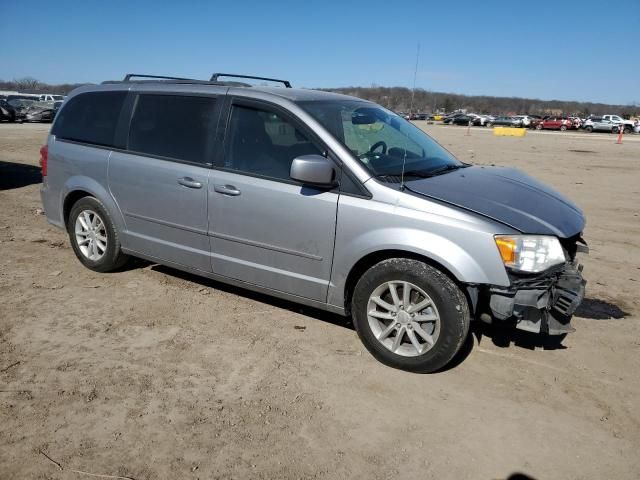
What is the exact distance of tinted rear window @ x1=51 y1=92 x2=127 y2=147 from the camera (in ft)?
16.2

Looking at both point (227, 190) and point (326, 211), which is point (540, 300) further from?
point (227, 190)

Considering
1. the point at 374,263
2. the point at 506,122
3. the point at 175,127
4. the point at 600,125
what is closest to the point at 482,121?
the point at 506,122

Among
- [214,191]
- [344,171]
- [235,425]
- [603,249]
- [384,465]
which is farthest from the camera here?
[603,249]

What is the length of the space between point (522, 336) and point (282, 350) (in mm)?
1944

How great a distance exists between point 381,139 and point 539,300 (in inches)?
71.1

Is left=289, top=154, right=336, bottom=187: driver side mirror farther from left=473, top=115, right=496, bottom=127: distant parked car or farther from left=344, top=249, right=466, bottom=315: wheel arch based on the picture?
left=473, top=115, right=496, bottom=127: distant parked car

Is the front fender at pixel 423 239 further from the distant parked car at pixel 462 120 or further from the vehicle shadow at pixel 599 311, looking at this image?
the distant parked car at pixel 462 120

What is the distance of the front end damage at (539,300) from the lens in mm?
3234

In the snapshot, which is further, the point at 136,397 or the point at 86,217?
the point at 86,217

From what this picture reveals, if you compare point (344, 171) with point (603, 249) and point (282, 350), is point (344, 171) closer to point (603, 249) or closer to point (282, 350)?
point (282, 350)

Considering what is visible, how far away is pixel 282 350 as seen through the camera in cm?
384

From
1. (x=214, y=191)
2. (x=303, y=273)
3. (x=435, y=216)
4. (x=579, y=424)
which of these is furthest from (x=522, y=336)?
(x=214, y=191)

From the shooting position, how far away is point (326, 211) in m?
3.66

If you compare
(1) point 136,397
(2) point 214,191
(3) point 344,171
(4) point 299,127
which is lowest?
(1) point 136,397
